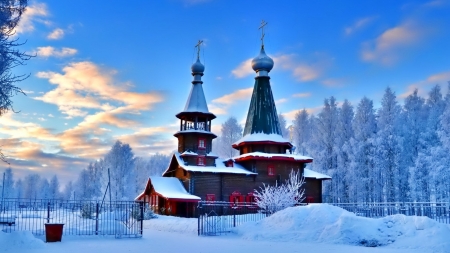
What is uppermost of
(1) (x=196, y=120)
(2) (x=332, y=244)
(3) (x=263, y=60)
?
(3) (x=263, y=60)

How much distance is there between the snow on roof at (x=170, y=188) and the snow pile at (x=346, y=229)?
12955 millimetres

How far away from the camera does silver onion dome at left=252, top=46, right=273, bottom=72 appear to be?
38.3m

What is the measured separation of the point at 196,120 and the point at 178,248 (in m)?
23.0

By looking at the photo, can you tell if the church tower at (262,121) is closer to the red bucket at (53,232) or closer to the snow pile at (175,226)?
the snow pile at (175,226)

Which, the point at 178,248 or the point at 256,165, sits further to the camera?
the point at 256,165

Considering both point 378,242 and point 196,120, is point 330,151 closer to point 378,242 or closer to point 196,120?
point 196,120

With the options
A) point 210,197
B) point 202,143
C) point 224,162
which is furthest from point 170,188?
point 224,162

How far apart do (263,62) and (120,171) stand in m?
20.8

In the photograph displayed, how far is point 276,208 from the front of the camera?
77.7 feet

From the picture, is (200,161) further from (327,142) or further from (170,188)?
(327,142)

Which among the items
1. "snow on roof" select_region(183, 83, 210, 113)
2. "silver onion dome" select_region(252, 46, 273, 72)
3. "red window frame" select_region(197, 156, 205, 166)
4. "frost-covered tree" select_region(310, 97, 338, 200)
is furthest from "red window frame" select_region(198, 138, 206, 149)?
"frost-covered tree" select_region(310, 97, 338, 200)

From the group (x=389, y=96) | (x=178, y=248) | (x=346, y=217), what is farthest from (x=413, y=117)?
(x=178, y=248)

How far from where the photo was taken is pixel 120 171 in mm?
46562

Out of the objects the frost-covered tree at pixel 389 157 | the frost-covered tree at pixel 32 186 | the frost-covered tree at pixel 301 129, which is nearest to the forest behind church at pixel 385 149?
the frost-covered tree at pixel 389 157
